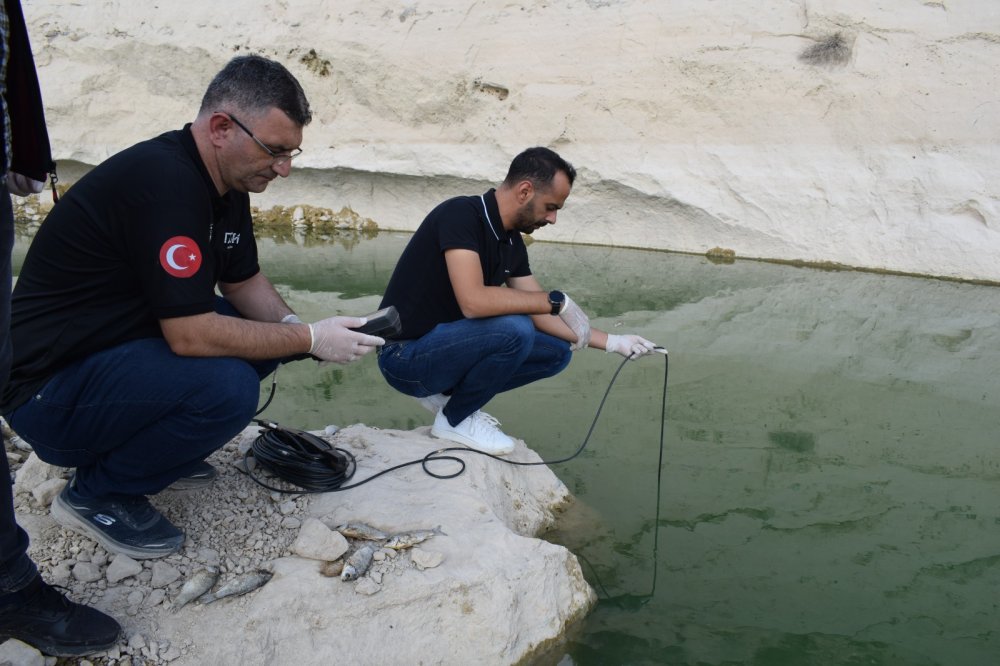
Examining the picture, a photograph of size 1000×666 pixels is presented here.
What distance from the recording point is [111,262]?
1.72 m

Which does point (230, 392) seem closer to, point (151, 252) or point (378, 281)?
point (151, 252)

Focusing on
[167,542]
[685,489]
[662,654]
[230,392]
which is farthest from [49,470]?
[685,489]

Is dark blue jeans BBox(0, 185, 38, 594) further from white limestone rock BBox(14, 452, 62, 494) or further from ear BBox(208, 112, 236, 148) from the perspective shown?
white limestone rock BBox(14, 452, 62, 494)

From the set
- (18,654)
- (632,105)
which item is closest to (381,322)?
(18,654)

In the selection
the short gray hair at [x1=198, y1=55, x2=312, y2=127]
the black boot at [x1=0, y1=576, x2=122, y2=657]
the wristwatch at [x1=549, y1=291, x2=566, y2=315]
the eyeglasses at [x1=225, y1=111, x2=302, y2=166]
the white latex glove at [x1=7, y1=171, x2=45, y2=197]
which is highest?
the short gray hair at [x1=198, y1=55, x2=312, y2=127]

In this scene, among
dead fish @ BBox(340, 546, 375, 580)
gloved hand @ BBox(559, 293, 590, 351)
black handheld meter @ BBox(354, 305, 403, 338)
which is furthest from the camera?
gloved hand @ BBox(559, 293, 590, 351)

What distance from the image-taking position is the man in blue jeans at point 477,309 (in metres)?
2.53

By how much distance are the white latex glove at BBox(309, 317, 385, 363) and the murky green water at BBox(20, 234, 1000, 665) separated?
971 mm

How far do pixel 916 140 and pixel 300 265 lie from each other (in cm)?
622

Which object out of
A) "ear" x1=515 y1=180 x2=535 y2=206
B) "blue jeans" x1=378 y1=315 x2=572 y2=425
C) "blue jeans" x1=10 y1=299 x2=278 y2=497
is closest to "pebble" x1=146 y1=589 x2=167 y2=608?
"blue jeans" x1=10 y1=299 x2=278 y2=497

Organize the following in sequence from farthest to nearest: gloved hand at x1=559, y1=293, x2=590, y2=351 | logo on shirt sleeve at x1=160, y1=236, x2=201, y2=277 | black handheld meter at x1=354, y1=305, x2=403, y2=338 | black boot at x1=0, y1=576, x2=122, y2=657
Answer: gloved hand at x1=559, y1=293, x2=590, y2=351
black handheld meter at x1=354, y1=305, x2=403, y2=338
logo on shirt sleeve at x1=160, y1=236, x2=201, y2=277
black boot at x1=0, y1=576, x2=122, y2=657

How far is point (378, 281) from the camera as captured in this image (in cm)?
616

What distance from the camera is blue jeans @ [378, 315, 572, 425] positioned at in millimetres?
2543

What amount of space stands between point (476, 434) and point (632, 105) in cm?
691
